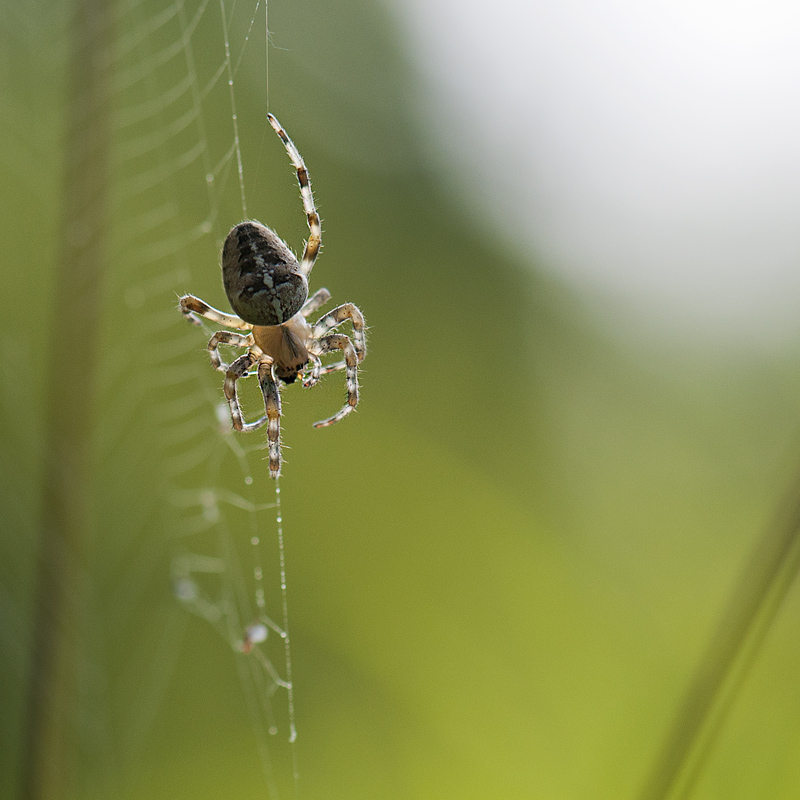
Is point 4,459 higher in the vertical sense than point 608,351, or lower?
lower

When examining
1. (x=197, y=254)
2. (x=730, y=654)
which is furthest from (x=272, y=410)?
(x=730, y=654)

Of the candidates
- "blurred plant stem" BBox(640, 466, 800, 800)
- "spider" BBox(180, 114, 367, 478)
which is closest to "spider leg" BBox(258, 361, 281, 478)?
"spider" BBox(180, 114, 367, 478)

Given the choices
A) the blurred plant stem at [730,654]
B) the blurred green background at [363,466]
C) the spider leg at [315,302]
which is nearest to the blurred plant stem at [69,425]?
the blurred green background at [363,466]

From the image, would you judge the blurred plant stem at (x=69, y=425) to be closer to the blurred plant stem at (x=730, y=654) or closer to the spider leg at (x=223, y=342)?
the spider leg at (x=223, y=342)

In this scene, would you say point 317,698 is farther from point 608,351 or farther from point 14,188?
point 14,188

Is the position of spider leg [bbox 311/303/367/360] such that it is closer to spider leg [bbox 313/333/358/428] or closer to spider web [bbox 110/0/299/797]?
spider leg [bbox 313/333/358/428]

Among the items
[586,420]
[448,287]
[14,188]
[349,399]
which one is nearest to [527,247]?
[448,287]

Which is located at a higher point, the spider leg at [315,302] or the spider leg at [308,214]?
the spider leg at [308,214]
